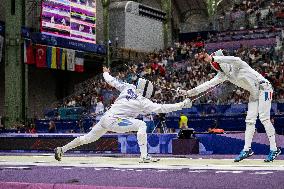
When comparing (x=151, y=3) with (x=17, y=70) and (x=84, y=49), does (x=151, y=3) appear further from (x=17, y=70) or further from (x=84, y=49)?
(x=17, y=70)

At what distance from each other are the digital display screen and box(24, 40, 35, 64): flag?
144 cm

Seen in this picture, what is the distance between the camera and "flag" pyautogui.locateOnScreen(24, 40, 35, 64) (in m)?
26.8

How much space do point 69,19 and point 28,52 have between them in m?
4.03

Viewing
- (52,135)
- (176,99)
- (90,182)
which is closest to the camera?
(90,182)

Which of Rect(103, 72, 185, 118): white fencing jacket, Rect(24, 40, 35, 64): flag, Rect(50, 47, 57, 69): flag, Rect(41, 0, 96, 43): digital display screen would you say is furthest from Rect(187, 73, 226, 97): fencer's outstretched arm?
Rect(50, 47, 57, 69): flag

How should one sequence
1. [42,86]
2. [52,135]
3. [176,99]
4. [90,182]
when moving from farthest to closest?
[42,86] → [176,99] → [52,135] → [90,182]

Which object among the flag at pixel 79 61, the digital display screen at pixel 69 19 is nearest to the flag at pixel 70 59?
the flag at pixel 79 61

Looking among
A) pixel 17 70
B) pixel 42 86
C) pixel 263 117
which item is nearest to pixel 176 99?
pixel 17 70

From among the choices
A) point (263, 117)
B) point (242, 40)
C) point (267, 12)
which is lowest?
point (263, 117)

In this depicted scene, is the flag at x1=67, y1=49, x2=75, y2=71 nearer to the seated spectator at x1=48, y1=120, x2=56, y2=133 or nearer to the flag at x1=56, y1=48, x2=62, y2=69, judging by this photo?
the flag at x1=56, y1=48, x2=62, y2=69

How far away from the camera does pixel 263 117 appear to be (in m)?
7.88

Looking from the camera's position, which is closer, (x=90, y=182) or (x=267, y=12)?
(x=90, y=182)

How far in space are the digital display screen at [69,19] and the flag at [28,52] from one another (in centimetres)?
144

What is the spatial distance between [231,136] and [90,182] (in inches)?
313
